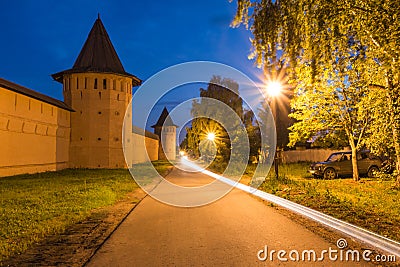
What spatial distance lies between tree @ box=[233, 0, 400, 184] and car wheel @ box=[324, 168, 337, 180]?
44.2 ft

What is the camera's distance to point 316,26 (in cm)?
891

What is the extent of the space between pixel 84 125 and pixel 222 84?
14.6m

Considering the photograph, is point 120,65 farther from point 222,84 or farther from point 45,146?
point 45,146

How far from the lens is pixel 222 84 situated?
3903cm

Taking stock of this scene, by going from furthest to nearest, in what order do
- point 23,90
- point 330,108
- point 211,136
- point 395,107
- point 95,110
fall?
point 211,136
point 95,110
point 23,90
point 330,108
point 395,107

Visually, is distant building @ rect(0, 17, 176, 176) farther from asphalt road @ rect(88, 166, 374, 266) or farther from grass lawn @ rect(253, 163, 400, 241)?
asphalt road @ rect(88, 166, 374, 266)

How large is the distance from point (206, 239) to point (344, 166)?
58.9 feet

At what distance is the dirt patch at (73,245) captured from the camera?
5.70 m

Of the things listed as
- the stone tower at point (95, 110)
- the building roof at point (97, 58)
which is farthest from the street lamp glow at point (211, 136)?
the building roof at point (97, 58)

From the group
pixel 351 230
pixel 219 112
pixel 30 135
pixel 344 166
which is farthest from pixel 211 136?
pixel 351 230

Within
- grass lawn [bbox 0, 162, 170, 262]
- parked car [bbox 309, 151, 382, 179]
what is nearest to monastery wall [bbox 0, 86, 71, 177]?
grass lawn [bbox 0, 162, 170, 262]

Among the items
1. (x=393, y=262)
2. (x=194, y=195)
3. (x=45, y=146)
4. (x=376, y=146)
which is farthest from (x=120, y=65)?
(x=393, y=262)

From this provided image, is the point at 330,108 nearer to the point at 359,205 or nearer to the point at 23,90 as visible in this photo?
the point at 359,205

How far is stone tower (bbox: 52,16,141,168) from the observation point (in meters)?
35.6
